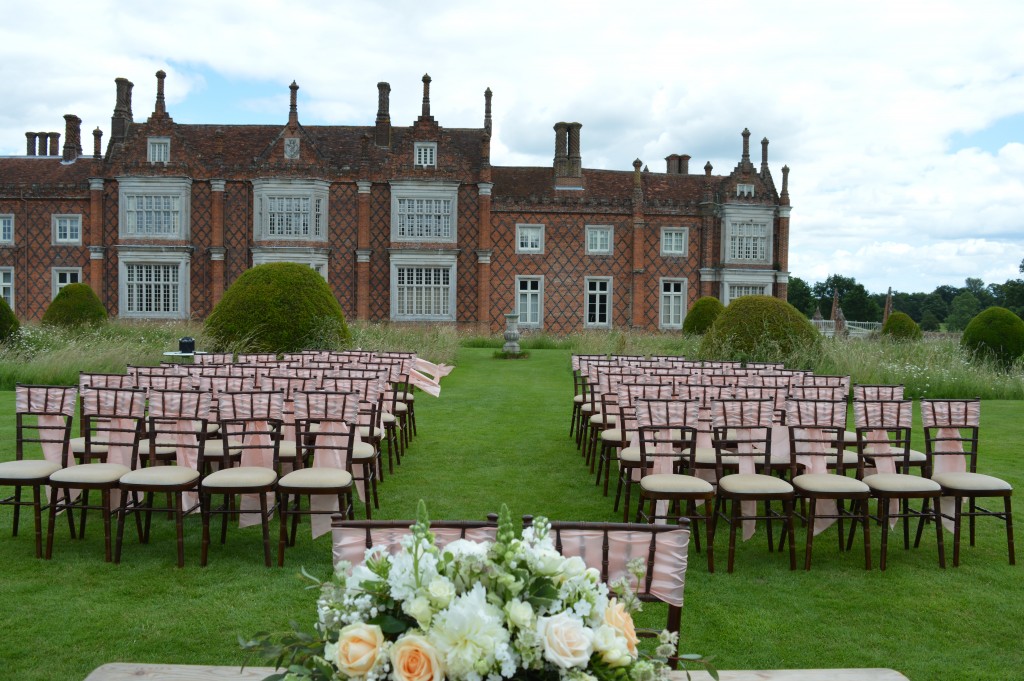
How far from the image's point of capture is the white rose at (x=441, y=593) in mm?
1872

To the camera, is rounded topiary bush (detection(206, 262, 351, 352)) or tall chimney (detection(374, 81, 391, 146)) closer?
rounded topiary bush (detection(206, 262, 351, 352))

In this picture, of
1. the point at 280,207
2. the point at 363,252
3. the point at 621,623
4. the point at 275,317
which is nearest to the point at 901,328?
the point at 363,252

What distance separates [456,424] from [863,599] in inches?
293

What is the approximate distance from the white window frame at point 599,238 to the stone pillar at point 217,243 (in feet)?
46.1

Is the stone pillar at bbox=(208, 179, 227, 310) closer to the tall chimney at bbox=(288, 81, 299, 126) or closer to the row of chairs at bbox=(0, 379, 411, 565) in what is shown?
the tall chimney at bbox=(288, 81, 299, 126)

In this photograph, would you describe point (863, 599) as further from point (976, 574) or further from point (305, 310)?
point (305, 310)

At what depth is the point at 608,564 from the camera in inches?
117

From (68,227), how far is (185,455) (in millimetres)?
30752

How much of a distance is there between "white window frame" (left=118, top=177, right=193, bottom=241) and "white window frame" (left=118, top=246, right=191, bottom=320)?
53 centimetres

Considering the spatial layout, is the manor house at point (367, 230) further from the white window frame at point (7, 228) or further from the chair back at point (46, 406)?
the chair back at point (46, 406)

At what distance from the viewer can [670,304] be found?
1398 inches

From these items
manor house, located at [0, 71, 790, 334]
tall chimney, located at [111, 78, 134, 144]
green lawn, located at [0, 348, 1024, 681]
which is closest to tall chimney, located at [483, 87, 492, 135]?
manor house, located at [0, 71, 790, 334]

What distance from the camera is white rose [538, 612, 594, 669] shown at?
184 cm

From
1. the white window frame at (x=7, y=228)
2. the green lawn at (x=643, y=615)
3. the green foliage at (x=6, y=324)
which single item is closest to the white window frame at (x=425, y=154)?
the white window frame at (x=7, y=228)
